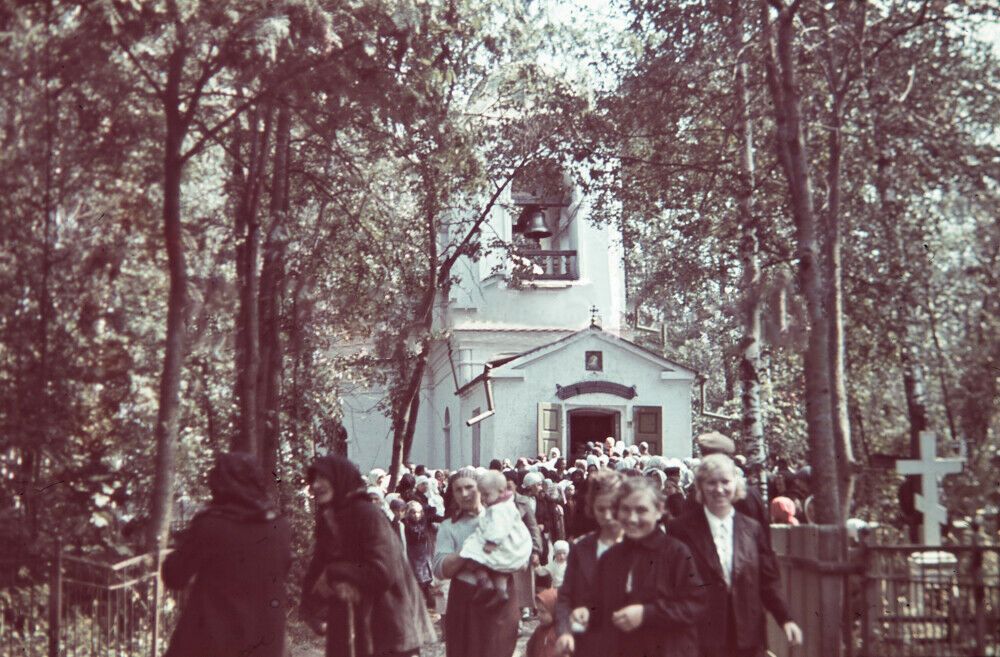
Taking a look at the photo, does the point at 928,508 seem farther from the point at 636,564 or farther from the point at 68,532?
the point at 68,532

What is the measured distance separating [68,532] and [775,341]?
28.1 ft

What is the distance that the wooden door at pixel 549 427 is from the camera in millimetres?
35406

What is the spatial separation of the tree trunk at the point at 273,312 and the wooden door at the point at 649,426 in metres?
18.7

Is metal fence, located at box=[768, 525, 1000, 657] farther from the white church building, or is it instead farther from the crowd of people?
the white church building

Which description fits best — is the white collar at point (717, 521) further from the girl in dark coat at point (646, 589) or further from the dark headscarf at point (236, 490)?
the dark headscarf at point (236, 490)

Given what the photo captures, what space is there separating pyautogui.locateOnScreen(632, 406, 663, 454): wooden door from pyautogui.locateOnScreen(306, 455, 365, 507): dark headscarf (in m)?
27.6

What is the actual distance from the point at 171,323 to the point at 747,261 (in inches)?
291

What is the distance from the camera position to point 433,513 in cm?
1966

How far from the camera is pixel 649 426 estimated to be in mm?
35719

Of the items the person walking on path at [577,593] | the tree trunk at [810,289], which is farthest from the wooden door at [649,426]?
the person walking on path at [577,593]

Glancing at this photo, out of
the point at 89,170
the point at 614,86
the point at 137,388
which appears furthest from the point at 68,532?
the point at 614,86

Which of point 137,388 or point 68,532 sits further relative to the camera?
point 137,388

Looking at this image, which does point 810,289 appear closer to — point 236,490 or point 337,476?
point 337,476

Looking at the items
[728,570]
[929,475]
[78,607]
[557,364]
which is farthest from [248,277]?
[557,364]
